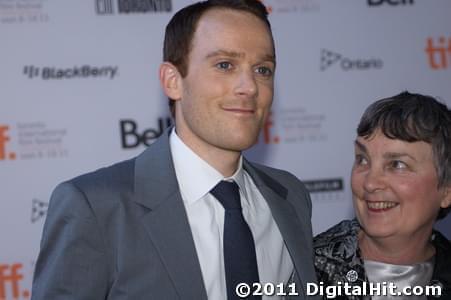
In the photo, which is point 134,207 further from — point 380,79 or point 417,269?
point 380,79

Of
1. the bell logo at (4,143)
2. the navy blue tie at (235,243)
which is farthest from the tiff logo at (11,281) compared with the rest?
the navy blue tie at (235,243)

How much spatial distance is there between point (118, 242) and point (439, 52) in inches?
131

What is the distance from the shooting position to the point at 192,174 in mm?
2184

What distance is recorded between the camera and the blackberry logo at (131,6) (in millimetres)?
4133

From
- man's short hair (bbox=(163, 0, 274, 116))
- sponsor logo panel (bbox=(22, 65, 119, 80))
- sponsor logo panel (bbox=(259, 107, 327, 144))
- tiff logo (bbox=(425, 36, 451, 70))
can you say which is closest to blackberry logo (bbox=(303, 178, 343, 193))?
sponsor logo panel (bbox=(259, 107, 327, 144))

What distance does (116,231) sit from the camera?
1978 millimetres

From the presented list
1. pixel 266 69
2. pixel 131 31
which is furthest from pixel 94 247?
pixel 131 31

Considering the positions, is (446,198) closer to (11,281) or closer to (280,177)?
(280,177)

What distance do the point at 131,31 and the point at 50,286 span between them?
2.50m

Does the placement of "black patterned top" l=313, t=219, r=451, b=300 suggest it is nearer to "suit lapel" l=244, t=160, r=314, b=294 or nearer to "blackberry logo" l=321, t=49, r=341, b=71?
"suit lapel" l=244, t=160, r=314, b=294

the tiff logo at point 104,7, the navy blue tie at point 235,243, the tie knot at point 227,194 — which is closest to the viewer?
the navy blue tie at point 235,243

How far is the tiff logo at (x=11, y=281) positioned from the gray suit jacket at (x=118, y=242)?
6.73 feet

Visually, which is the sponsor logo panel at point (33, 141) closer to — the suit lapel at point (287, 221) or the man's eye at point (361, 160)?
the suit lapel at point (287, 221)

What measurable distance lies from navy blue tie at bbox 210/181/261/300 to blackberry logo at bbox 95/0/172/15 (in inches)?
88.4
